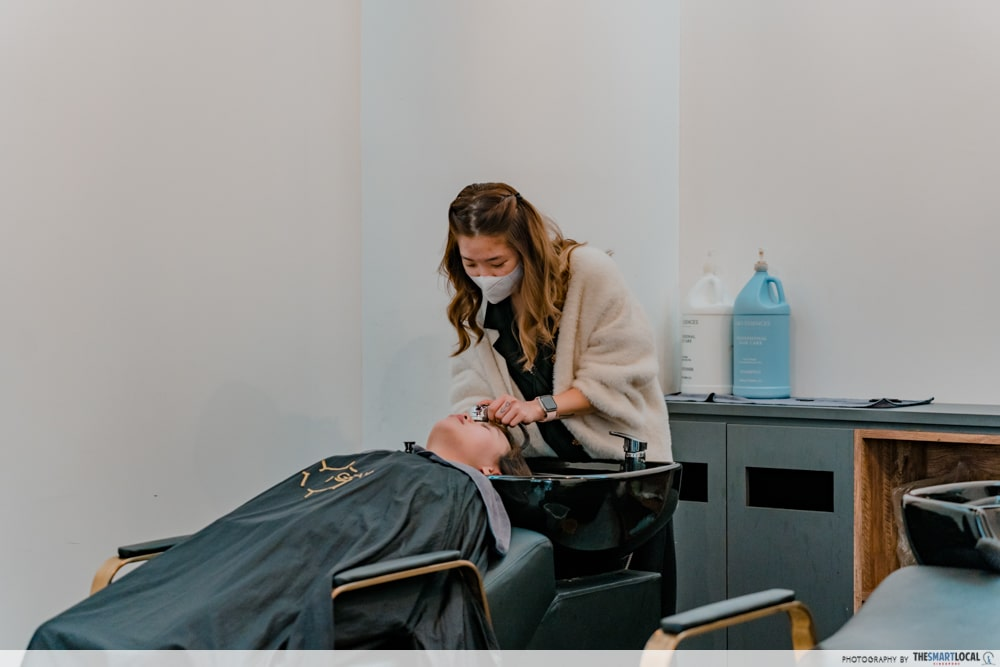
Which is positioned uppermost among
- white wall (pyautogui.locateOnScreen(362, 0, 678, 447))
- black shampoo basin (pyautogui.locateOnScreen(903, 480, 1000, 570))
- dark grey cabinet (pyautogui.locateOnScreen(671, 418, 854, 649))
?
white wall (pyautogui.locateOnScreen(362, 0, 678, 447))

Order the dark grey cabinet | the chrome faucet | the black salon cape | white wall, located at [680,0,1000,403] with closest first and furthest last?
the black salon cape, the chrome faucet, the dark grey cabinet, white wall, located at [680,0,1000,403]

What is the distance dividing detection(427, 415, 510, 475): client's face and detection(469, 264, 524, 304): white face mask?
0.33 metres

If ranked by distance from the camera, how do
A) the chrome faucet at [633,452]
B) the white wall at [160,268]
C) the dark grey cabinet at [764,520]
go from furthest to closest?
the dark grey cabinet at [764,520]
the chrome faucet at [633,452]
the white wall at [160,268]

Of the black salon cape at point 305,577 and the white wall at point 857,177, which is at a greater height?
the white wall at point 857,177

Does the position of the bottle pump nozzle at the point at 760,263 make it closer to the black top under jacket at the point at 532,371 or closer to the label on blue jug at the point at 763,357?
→ the label on blue jug at the point at 763,357

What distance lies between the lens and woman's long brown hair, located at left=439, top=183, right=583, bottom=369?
88.1 inches

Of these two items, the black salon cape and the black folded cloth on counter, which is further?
the black folded cloth on counter

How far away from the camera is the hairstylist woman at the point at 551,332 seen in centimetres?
225

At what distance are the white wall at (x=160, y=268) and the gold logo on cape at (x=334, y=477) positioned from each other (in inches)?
23.9

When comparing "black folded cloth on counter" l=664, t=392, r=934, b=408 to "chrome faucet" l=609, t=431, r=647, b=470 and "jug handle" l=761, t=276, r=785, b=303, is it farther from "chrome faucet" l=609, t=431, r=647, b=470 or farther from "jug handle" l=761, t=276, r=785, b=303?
"chrome faucet" l=609, t=431, r=647, b=470

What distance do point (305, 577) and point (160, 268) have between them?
1104mm

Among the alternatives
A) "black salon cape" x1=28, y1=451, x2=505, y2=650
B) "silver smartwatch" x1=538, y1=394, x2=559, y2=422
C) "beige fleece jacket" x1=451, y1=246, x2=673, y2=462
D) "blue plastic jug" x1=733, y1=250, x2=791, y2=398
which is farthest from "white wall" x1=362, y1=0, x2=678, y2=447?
"black salon cape" x1=28, y1=451, x2=505, y2=650

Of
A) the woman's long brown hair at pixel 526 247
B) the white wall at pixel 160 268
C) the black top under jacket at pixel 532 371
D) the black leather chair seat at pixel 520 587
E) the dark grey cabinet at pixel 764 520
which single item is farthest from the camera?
the dark grey cabinet at pixel 764 520

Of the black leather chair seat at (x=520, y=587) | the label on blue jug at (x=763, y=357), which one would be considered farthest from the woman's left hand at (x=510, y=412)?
the label on blue jug at (x=763, y=357)
